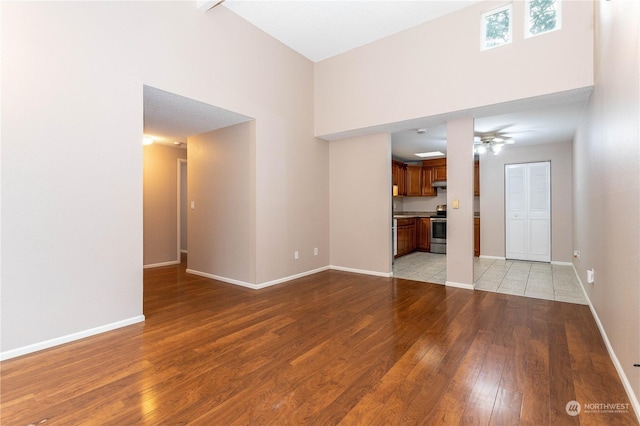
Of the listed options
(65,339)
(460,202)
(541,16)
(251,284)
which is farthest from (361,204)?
(65,339)

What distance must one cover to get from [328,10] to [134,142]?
284cm

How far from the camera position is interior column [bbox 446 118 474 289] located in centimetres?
406

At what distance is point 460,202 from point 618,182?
212 centimetres

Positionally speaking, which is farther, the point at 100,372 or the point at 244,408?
the point at 100,372

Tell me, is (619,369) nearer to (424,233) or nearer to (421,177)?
(424,233)

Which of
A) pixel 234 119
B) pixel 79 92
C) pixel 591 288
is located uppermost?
pixel 234 119

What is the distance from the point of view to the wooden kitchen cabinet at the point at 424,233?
7465mm

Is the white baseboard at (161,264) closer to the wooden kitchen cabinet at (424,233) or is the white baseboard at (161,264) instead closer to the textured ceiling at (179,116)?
the textured ceiling at (179,116)

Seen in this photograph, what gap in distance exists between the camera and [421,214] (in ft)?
26.8

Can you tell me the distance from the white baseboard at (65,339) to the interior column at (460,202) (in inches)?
156

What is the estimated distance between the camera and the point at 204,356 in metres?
2.24

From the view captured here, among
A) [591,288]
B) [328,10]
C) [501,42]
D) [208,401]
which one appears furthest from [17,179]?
[591,288]

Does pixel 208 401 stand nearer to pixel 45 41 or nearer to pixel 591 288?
pixel 45 41

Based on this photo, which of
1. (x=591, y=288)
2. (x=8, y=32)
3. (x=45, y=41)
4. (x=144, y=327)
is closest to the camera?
(x=8, y=32)
